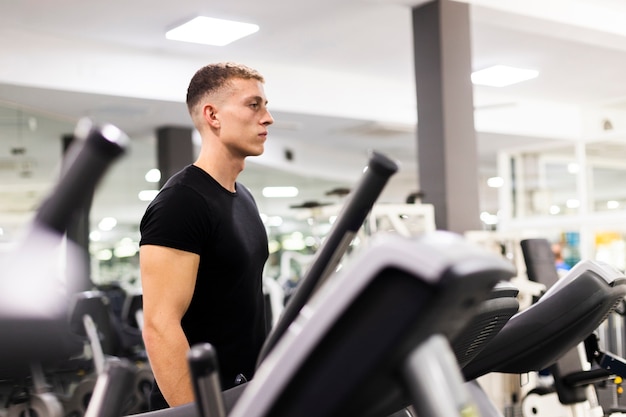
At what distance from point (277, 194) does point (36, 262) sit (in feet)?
36.4

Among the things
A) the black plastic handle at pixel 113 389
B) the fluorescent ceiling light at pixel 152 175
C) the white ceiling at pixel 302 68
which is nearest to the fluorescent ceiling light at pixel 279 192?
the white ceiling at pixel 302 68

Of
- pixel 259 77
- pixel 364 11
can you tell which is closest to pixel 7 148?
pixel 364 11

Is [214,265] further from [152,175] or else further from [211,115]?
[152,175]

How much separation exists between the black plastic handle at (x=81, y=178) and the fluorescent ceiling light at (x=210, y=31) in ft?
19.7

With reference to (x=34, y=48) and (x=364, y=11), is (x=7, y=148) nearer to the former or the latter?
(x=34, y=48)

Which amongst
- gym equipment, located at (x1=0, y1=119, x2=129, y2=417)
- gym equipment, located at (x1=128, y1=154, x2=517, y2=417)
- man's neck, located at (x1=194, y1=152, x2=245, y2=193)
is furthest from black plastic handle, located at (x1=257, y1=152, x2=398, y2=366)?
man's neck, located at (x1=194, y1=152, x2=245, y2=193)

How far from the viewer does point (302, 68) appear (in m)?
8.12

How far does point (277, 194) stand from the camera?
455 inches

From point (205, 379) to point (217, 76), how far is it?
1.19 meters

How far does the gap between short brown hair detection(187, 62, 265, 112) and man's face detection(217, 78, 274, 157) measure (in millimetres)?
23

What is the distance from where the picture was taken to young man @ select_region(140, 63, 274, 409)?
1488 millimetres

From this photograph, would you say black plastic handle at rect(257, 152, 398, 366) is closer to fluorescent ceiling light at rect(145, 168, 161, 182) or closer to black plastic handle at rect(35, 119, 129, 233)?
black plastic handle at rect(35, 119, 129, 233)

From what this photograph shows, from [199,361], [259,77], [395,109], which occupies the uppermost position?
[395,109]

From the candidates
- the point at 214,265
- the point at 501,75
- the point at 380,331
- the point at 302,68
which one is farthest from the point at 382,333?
the point at 501,75
